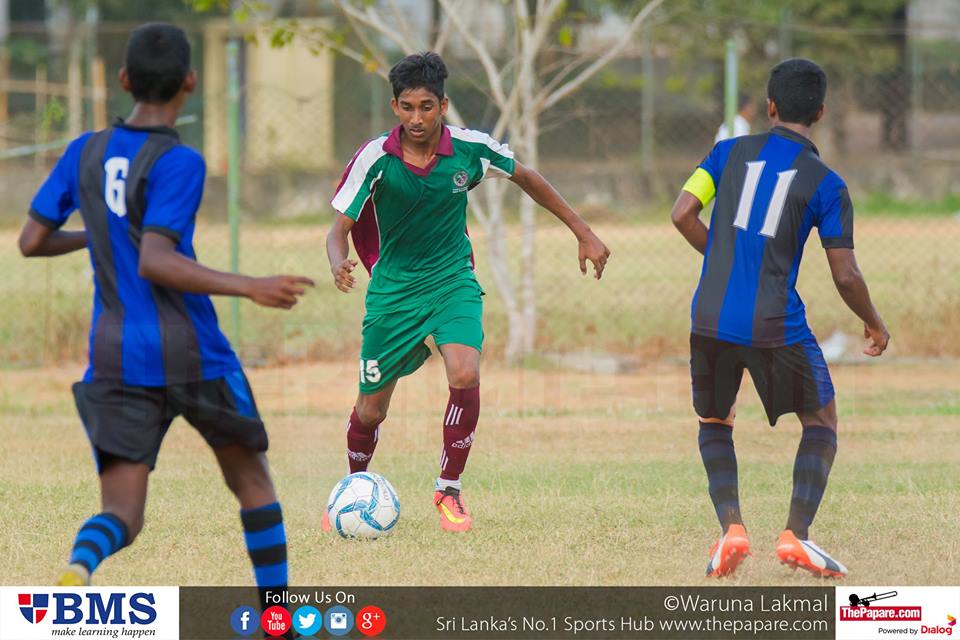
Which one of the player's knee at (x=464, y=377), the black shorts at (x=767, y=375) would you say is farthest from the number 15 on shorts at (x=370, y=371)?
the black shorts at (x=767, y=375)

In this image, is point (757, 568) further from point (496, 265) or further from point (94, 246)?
point (496, 265)

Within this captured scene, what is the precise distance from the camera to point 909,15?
27812mm

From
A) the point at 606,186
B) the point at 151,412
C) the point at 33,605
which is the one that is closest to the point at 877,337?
the point at 151,412

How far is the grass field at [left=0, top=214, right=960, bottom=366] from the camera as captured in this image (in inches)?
461

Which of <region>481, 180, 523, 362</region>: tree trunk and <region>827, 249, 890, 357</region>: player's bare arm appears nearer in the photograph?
<region>827, 249, 890, 357</region>: player's bare arm

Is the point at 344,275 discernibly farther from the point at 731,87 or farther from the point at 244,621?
the point at 731,87

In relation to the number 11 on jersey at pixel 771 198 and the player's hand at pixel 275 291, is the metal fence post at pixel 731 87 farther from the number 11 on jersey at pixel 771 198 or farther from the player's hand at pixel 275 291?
the player's hand at pixel 275 291

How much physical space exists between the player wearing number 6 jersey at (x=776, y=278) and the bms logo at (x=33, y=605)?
2.40 m

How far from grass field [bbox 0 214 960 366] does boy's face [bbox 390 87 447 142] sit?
18.3ft

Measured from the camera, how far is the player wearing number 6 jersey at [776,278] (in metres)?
5.31

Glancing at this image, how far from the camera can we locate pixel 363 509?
6.07 meters

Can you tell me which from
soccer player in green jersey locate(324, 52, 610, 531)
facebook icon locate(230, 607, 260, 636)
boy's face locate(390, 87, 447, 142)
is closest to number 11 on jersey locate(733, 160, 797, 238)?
soccer player in green jersey locate(324, 52, 610, 531)

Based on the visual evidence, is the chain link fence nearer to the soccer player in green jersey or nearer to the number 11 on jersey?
the soccer player in green jersey

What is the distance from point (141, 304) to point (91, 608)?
112 centimetres
